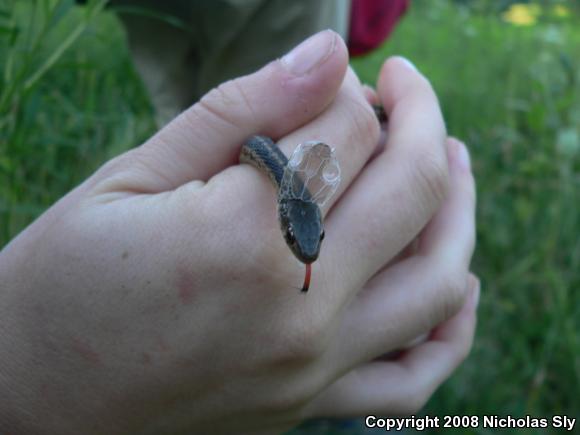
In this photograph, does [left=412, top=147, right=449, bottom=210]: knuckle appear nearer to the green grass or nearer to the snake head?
the snake head

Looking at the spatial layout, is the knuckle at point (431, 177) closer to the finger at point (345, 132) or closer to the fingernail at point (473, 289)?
the finger at point (345, 132)

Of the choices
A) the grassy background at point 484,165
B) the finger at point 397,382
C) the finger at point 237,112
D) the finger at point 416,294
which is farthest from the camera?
the grassy background at point 484,165

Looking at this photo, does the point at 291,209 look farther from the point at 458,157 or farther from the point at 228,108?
the point at 458,157

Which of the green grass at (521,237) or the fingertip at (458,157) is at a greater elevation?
the fingertip at (458,157)

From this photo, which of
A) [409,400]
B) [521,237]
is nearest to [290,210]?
[409,400]

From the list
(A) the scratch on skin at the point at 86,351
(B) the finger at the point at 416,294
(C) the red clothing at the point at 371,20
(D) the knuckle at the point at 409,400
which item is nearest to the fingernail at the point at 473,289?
(B) the finger at the point at 416,294

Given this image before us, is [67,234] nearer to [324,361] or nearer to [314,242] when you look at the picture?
[314,242]
